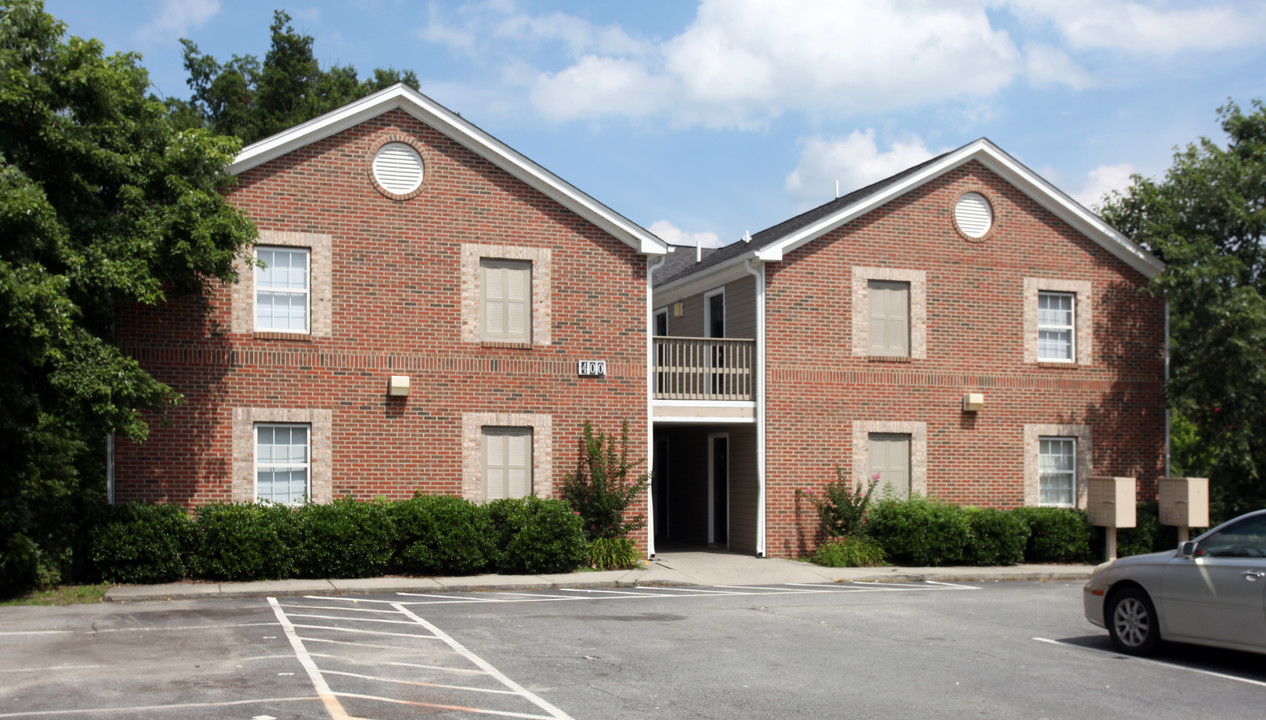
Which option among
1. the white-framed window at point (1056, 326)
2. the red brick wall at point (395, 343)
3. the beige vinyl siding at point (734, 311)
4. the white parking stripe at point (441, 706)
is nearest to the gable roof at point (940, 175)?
the beige vinyl siding at point (734, 311)

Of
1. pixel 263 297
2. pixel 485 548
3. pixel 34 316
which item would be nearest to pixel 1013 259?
pixel 485 548

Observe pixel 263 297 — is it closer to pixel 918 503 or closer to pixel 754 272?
pixel 754 272

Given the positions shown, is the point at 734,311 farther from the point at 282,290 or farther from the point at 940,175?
the point at 282,290

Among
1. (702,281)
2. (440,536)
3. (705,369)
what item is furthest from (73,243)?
(702,281)

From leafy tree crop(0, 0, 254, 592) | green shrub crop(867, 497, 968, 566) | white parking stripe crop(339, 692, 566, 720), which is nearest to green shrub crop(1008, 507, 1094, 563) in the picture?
green shrub crop(867, 497, 968, 566)

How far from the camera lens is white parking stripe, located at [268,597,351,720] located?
8562 millimetres

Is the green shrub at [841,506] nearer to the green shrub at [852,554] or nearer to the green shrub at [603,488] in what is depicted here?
the green shrub at [852,554]

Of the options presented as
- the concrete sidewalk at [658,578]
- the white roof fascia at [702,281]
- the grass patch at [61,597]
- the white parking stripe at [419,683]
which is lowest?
the concrete sidewalk at [658,578]

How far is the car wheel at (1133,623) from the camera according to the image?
11.6m

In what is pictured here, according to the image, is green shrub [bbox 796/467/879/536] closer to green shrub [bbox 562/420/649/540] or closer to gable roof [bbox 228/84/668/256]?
green shrub [bbox 562/420/649/540]

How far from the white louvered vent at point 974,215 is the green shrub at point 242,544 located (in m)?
14.0

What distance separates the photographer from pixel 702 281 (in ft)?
79.8

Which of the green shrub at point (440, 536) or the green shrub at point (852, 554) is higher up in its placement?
the green shrub at point (440, 536)

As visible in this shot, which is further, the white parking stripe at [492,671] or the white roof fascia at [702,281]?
the white roof fascia at [702,281]
